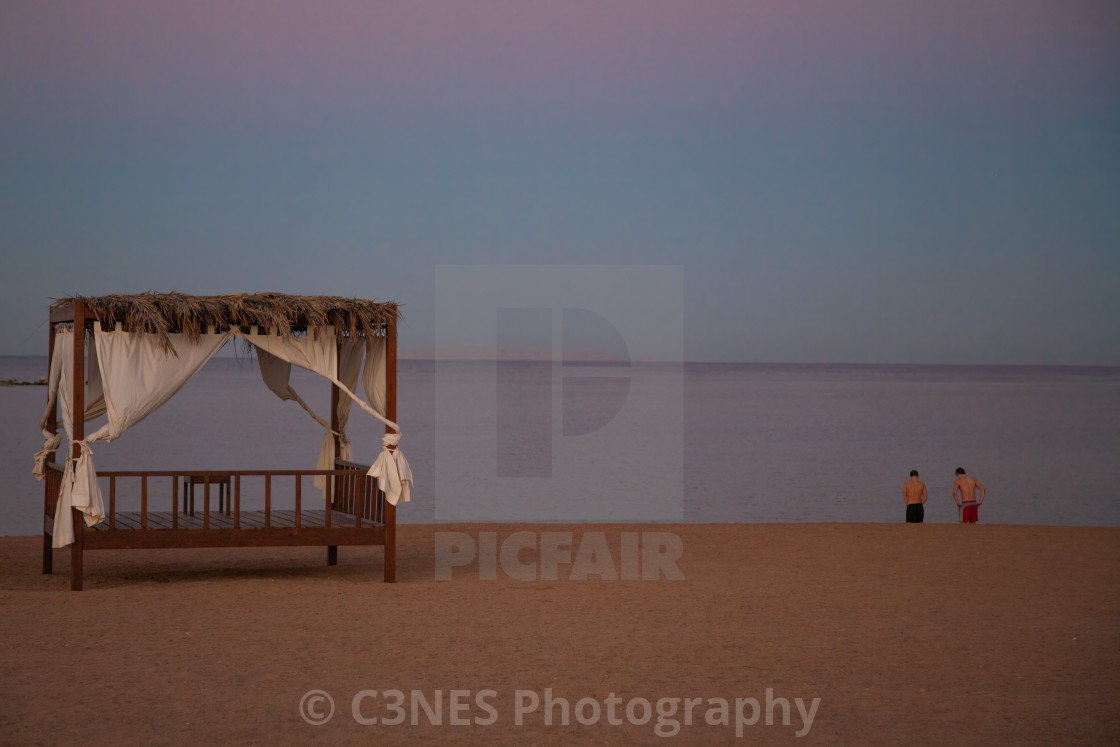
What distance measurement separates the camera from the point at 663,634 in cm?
773

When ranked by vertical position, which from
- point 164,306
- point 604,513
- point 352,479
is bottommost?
point 604,513

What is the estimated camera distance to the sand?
18.2 feet

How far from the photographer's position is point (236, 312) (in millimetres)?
→ 9258

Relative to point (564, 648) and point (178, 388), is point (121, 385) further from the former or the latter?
point (564, 648)

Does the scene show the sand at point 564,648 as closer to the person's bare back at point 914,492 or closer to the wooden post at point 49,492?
the wooden post at point 49,492

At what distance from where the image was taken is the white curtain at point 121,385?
884cm

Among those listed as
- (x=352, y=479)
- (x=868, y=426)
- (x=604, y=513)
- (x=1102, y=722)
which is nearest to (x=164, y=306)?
(x=352, y=479)

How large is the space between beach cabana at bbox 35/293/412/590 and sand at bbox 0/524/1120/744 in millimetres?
551

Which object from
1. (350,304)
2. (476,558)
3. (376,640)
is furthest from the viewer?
(476,558)

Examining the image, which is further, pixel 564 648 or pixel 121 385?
pixel 121 385

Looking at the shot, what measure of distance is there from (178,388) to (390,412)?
1.88m

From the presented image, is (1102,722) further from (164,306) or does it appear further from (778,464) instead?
(778,464)

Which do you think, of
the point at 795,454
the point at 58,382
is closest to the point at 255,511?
the point at 58,382

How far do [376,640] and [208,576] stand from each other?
346cm
